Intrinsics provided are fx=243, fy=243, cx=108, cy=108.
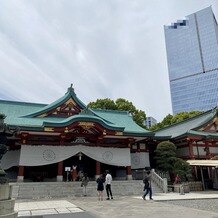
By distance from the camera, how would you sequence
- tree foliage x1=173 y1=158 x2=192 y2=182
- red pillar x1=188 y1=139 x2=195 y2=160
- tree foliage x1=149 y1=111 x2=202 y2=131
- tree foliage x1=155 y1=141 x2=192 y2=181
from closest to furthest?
tree foliage x1=173 y1=158 x2=192 y2=182, tree foliage x1=155 y1=141 x2=192 y2=181, red pillar x1=188 y1=139 x2=195 y2=160, tree foliage x1=149 y1=111 x2=202 y2=131

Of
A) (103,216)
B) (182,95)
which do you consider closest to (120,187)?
(103,216)

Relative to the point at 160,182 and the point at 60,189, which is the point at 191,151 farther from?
the point at 60,189

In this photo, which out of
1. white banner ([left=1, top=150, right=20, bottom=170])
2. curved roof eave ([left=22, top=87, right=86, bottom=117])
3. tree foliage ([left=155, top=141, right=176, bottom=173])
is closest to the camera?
white banner ([left=1, top=150, right=20, bottom=170])

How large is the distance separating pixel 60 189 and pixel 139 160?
9985 millimetres

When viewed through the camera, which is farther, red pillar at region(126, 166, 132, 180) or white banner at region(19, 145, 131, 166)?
red pillar at region(126, 166, 132, 180)

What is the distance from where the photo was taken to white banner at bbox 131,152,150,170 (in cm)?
2495

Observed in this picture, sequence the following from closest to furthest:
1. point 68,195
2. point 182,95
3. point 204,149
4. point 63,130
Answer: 1. point 68,195
2. point 63,130
3. point 204,149
4. point 182,95

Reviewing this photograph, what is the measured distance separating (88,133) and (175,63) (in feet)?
367

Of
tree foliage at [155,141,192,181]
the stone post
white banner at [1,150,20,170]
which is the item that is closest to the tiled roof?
tree foliage at [155,141,192,181]

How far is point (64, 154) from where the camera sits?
21.1 meters

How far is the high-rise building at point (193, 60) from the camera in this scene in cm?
10407

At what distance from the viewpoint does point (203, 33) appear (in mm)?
118812

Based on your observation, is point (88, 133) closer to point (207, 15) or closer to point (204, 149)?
point (204, 149)

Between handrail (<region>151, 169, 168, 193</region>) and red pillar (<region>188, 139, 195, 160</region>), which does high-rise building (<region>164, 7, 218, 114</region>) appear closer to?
red pillar (<region>188, 139, 195, 160</region>)
